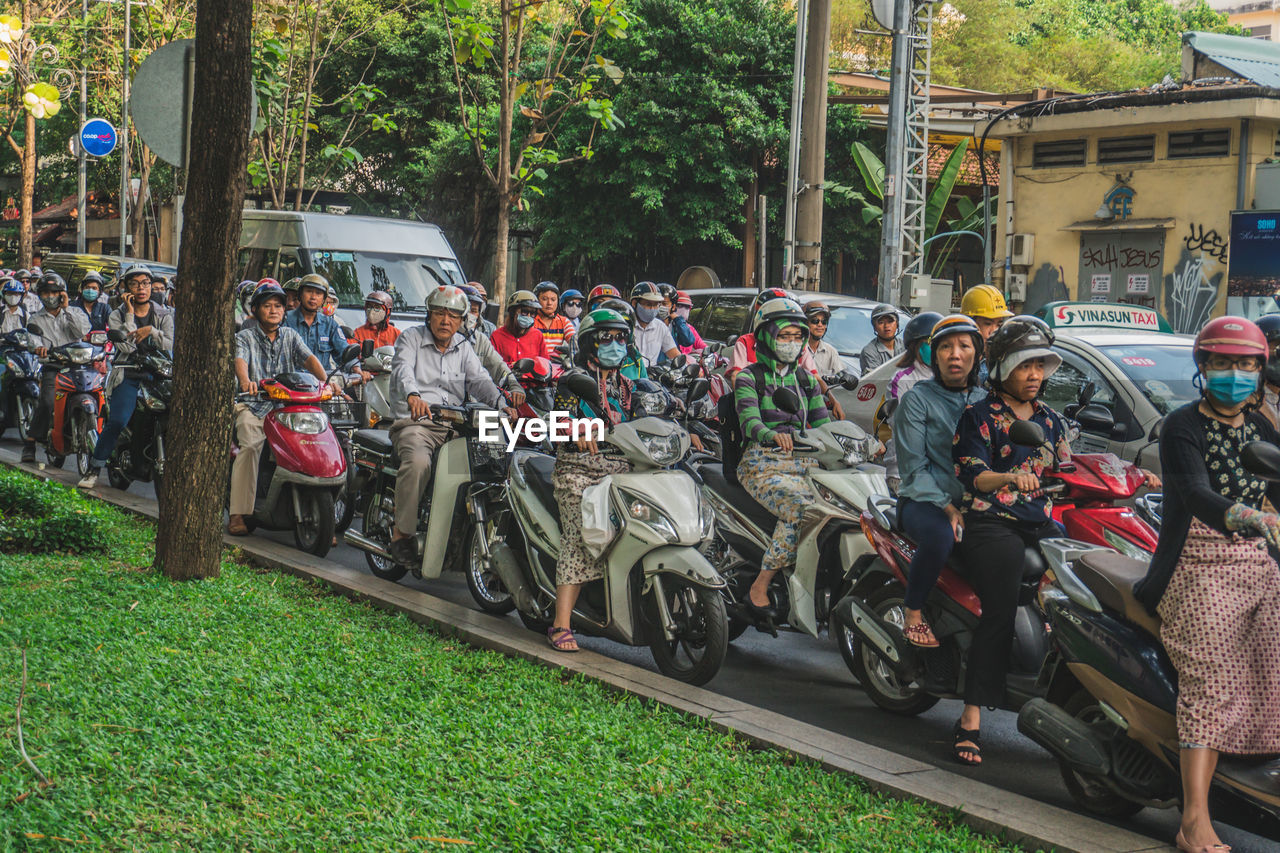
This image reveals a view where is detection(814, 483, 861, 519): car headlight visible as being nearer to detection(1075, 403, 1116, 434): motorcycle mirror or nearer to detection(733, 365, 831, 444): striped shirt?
detection(733, 365, 831, 444): striped shirt

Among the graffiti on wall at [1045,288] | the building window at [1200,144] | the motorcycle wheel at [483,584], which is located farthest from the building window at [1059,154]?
the motorcycle wheel at [483,584]

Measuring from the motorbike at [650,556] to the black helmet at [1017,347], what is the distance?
1.55m

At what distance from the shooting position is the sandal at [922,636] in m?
5.36

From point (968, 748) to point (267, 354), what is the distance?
590 centimetres

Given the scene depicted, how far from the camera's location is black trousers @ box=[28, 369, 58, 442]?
487 inches

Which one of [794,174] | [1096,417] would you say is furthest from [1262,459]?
[794,174]

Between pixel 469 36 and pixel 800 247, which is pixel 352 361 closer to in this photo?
pixel 469 36

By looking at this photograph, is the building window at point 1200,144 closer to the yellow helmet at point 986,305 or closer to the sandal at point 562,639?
the yellow helmet at point 986,305

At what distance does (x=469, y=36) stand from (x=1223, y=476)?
10456 mm

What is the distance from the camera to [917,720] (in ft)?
19.5

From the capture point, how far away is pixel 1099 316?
33.4ft

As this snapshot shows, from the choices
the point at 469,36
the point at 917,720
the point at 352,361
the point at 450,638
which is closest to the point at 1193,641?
the point at 917,720

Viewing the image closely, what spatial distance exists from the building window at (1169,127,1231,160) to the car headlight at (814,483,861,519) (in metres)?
16.4

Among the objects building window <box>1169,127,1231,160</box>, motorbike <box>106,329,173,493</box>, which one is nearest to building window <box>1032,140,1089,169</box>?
building window <box>1169,127,1231,160</box>
